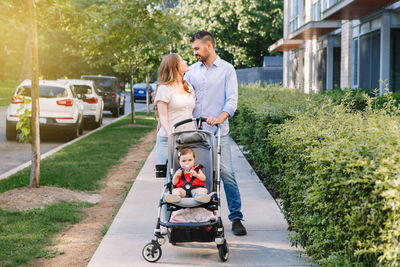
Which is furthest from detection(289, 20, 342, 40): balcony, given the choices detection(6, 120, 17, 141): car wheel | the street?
detection(6, 120, 17, 141): car wheel

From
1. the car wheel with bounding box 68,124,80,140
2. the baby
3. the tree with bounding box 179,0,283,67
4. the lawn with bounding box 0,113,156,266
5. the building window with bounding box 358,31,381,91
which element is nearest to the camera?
the baby

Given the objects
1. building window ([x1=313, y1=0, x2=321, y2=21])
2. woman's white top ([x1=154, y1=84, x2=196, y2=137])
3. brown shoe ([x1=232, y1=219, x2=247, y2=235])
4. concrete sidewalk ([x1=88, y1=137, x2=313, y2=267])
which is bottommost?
concrete sidewalk ([x1=88, y1=137, x2=313, y2=267])

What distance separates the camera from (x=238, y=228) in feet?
19.8

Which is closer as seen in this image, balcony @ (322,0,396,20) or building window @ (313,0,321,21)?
balcony @ (322,0,396,20)

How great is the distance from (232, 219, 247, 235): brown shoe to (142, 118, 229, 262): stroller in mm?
591

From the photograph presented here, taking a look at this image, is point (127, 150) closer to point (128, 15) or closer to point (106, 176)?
point (106, 176)

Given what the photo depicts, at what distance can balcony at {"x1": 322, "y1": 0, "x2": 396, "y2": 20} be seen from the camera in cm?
1760

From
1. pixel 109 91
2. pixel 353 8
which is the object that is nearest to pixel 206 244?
pixel 353 8

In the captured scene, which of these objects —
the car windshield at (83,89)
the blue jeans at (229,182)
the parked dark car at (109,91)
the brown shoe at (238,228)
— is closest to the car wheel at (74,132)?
the car windshield at (83,89)

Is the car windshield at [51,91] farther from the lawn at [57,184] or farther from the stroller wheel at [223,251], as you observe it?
the stroller wheel at [223,251]

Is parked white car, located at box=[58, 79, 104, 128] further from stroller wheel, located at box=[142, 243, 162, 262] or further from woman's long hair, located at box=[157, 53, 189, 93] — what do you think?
stroller wheel, located at box=[142, 243, 162, 262]

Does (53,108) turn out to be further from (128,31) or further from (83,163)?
(128,31)

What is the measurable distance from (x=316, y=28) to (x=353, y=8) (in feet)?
22.1

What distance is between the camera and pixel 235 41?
4194 cm
